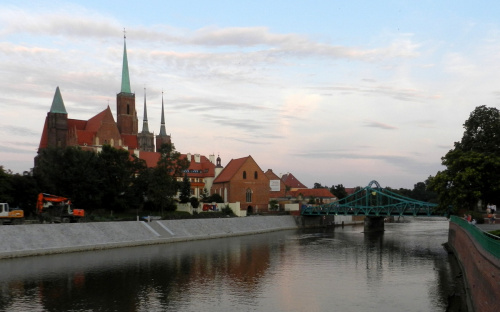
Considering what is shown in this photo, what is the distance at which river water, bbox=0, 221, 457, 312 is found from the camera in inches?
1064

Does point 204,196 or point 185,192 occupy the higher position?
point 185,192

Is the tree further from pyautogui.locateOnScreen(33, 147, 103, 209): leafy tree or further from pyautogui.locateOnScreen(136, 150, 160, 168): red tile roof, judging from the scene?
pyautogui.locateOnScreen(136, 150, 160, 168): red tile roof

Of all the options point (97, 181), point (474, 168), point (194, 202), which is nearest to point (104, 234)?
point (97, 181)

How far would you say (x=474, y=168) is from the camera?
46.9m

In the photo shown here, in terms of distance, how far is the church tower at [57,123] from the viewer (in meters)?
109

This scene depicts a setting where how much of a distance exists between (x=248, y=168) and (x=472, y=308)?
264 feet

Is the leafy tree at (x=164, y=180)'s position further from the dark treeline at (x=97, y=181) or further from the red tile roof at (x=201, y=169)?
the red tile roof at (x=201, y=169)

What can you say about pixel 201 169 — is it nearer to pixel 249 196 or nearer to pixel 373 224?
pixel 249 196

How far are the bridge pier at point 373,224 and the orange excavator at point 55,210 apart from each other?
1998 inches

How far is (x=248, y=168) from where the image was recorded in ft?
341

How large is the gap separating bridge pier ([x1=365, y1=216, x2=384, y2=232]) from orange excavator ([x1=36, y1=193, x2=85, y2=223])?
50.7 metres

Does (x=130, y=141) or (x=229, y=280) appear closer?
(x=229, y=280)

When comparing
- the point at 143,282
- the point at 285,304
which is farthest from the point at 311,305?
the point at 143,282

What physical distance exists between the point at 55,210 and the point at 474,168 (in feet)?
166
